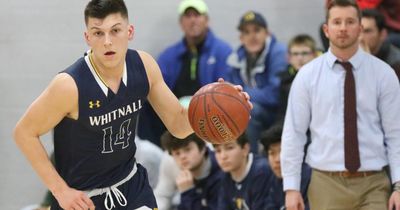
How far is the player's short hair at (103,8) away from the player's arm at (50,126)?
352 mm

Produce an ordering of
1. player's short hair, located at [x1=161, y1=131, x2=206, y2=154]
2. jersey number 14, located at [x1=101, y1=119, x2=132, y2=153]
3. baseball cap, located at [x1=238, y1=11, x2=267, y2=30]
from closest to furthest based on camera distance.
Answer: jersey number 14, located at [x1=101, y1=119, x2=132, y2=153], player's short hair, located at [x1=161, y1=131, x2=206, y2=154], baseball cap, located at [x1=238, y1=11, x2=267, y2=30]

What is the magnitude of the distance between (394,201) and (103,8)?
214 centimetres

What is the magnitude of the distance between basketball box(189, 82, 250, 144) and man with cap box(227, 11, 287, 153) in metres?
2.39

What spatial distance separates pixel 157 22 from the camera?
769 centimetres

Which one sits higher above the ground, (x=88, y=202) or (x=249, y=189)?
(x=88, y=202)

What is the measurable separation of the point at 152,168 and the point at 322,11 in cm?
216

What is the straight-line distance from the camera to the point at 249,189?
19.6 feet

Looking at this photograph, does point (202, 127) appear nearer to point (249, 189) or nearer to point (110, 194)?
point (110, 194)

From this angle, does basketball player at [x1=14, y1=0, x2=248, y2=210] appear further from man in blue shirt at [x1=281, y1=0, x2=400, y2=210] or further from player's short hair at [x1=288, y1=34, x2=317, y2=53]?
player's short hair at [x1=288, y1=34, x2=317, y2=53]

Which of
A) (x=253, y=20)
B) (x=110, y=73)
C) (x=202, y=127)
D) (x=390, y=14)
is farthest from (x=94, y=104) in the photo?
(x=390, y=14)

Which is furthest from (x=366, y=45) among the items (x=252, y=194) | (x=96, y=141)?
(x=96, y=141)

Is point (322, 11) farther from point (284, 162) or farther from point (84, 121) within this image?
point (84, 121)

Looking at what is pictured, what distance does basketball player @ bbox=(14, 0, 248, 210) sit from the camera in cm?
402

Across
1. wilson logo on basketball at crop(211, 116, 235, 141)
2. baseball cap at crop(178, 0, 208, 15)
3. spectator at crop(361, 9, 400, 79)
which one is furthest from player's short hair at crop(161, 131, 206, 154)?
wilson logo on basketball at crop(211, 116, 235, 141)
